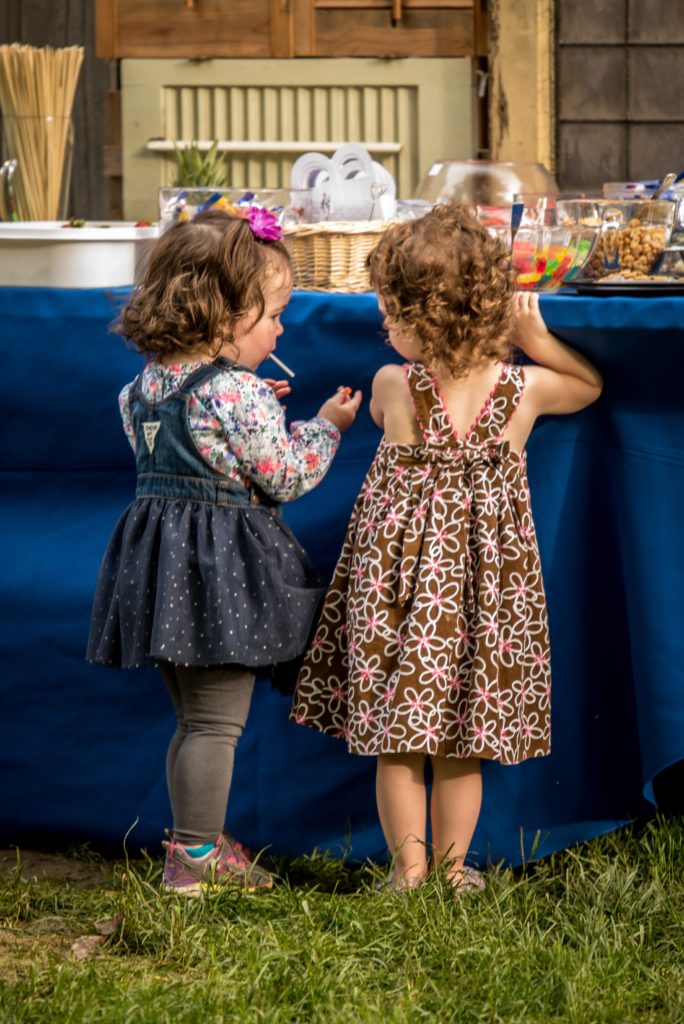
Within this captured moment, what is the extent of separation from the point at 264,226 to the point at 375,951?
1133mm

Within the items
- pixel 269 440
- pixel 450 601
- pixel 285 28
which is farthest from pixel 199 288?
pixel 285 28

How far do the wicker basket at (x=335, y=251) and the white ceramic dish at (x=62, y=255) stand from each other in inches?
11.7

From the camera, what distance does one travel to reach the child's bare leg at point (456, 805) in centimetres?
233

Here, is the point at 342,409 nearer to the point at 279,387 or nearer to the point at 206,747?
the point at 279,387

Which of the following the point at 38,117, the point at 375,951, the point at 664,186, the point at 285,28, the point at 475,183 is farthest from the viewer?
the point at 285,28

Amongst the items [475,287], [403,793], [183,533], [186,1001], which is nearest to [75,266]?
[183,533]

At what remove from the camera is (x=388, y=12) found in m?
4.84

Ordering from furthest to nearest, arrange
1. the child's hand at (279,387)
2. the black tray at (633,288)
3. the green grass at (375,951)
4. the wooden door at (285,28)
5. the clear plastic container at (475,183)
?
the wooden door at (285,28) → the clear plastic container at (475,183) → the child's hand at (279,387) → the black tray at (633,288) → the green grass at (375,951)

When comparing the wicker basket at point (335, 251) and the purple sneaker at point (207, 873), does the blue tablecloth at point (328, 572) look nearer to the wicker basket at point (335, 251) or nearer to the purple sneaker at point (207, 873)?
the wicker basket at point (335, 251)

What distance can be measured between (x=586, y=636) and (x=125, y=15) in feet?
11.0

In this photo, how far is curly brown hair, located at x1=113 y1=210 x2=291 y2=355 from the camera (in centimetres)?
227

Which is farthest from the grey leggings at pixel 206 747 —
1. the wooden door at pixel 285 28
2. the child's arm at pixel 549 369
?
the wooden door at pixel 285 28

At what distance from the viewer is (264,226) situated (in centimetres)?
234

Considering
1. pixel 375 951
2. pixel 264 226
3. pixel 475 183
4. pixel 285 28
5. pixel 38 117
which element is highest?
pixel 285 28
